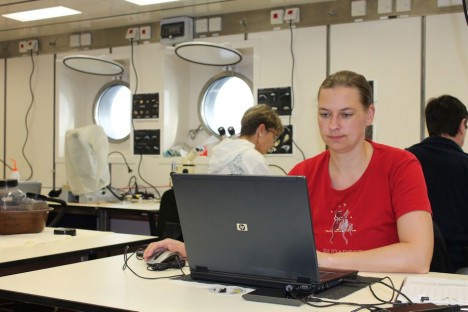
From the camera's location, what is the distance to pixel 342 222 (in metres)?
1.97

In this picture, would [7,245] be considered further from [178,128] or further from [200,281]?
[178,128]

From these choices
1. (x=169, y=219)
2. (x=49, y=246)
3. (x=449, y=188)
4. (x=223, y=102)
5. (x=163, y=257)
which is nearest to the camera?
(x=163, y=257)

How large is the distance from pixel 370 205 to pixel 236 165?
1.85m

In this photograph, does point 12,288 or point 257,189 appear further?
point 12,288

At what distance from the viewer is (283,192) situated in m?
1.42

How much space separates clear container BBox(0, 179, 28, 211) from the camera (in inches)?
107

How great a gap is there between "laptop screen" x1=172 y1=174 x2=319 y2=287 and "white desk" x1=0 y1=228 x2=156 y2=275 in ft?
2.59

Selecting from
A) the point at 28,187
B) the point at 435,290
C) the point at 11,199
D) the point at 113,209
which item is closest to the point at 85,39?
the point at 113,209

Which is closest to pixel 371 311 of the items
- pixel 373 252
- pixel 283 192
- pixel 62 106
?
pixel 283 192

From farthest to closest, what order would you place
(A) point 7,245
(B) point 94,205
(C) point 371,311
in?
(B) point 94,205 < (A) point 7,245 < (C) point 371,311

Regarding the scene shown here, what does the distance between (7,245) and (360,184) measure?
1.47m

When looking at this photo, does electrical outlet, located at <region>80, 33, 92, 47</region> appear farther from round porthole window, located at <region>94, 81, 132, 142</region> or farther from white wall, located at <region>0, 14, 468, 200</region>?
round porthole window, located at <region>94, 81, 132, 142</region>

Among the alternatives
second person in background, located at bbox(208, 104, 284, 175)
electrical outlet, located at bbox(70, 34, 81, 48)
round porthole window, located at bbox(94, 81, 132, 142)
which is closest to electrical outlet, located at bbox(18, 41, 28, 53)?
electrical outlet, located at bbox(70, 34, 81, 48)

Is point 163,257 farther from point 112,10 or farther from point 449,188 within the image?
point 112,10
